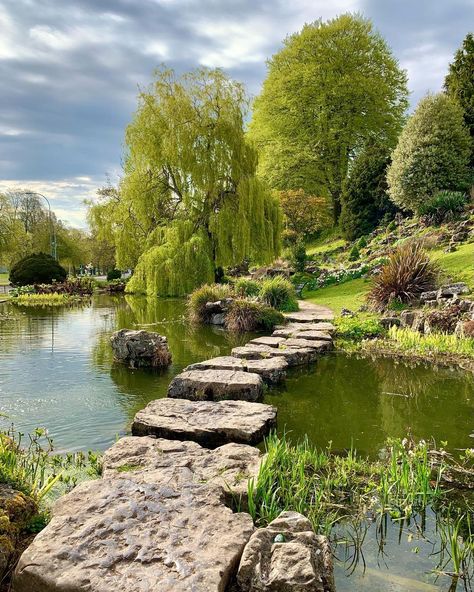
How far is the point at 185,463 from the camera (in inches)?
142

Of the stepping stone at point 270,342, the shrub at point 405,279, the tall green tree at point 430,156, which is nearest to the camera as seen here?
the stepping stone at point 270,342

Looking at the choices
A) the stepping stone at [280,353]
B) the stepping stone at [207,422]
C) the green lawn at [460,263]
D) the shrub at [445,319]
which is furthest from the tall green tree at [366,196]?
the stepping stone at [207,422]

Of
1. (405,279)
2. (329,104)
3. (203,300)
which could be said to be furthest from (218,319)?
(329,104)

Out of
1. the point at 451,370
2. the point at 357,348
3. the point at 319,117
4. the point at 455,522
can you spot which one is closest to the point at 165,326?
the point at 357,348

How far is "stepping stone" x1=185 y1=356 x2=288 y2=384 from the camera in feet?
22.3

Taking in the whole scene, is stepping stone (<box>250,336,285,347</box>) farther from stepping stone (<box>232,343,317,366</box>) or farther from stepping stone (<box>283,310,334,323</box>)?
stepping stone (<box>283,310,334,323</box>)

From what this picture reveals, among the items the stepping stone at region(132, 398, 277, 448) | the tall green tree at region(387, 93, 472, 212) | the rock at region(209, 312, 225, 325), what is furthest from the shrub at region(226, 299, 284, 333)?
the tall green tree at region(387, 93, 472, 212)

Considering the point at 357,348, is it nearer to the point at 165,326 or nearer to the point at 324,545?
the point at 165,326

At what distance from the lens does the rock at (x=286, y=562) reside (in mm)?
2186

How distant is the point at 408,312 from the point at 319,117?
23.3 m

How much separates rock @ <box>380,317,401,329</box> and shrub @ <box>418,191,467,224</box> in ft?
31.6

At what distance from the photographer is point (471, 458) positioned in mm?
4332

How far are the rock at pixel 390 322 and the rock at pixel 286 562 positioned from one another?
8.57m

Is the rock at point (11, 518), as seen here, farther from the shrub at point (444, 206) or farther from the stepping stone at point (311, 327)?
the shrub at point (444, 206)
